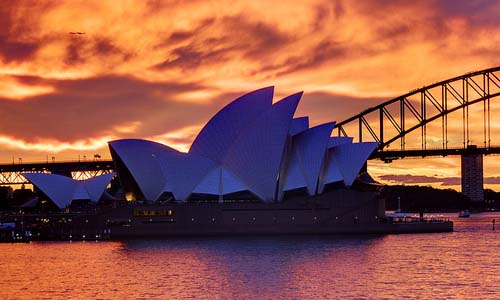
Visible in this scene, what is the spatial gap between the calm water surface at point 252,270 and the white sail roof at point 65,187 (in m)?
29.2

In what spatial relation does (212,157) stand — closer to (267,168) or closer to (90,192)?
(267,168)

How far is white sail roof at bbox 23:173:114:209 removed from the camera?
105 metres

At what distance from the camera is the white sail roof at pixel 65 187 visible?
104562mm

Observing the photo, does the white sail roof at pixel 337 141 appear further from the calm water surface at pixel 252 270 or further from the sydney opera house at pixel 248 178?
the calm water surface at pixel 252 270

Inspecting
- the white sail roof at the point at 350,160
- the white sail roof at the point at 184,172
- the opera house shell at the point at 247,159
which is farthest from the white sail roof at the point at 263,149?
the white sail roof at the point at 350,160

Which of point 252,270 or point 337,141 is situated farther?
point 337,141

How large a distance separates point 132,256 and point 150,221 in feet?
75.6

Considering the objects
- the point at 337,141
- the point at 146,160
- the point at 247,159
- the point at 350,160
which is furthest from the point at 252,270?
the point at 337,141

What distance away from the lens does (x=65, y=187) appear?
10644 cm

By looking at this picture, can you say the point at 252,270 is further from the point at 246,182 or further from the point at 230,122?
the point at 246,182

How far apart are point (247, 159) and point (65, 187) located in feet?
107

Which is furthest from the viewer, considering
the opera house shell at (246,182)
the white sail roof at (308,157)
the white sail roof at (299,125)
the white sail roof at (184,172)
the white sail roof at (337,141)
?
the white sail roof at (337,141)

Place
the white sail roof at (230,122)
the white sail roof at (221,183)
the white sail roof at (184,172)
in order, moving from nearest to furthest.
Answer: the white sail roof at (230,122), the white sail roof at (184,172), the white sail roof at (221,183)

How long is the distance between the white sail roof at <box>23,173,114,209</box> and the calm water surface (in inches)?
1148
